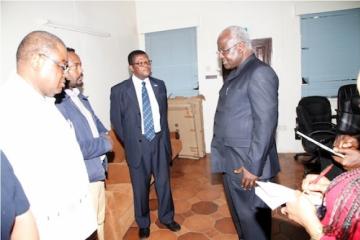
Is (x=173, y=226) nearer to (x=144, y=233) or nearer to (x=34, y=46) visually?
(x=144, y=233)

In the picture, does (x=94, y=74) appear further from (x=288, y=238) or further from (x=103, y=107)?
(x=288, y=238)

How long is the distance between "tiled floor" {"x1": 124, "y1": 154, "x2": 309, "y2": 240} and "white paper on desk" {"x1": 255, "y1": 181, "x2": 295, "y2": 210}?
156 centimetres

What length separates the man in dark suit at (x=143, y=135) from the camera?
247cm

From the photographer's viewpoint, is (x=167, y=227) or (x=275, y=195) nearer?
(x=275, y=195)

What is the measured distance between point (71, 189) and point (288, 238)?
6.77ft

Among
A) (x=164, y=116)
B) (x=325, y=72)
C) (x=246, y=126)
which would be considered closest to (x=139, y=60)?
(x=164, y=116)

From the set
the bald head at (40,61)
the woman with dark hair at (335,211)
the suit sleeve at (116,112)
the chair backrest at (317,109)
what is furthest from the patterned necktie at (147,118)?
the chair backrest at (317,109)

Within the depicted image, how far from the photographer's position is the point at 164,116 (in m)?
2.67

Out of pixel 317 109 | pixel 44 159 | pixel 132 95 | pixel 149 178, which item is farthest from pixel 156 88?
pixel 317 109

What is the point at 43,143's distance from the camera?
1089 millimetres

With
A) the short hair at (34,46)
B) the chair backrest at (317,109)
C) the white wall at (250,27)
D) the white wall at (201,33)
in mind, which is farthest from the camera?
the white wall at (250,27)

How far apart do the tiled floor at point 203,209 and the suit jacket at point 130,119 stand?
0.75 meters

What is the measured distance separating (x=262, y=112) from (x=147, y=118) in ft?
3.86

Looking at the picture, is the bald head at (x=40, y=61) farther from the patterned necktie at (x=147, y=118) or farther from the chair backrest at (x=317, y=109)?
the chair backrest at (x=317, y=109)
